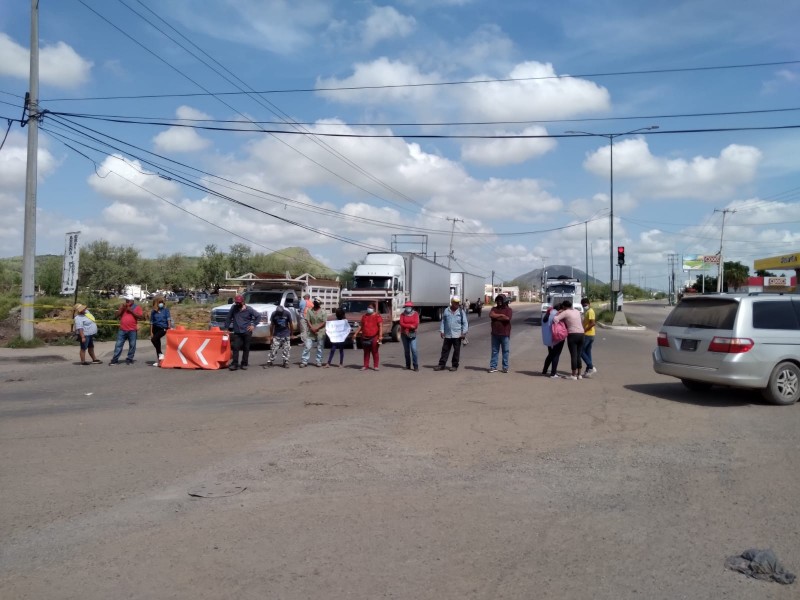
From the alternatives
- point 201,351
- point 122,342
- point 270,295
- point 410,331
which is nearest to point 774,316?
point 410,331

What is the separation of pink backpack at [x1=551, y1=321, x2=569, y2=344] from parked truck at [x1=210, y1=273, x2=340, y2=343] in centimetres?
1102

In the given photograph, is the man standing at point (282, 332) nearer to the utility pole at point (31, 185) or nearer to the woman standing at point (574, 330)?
the woman standing at point (574, 330)

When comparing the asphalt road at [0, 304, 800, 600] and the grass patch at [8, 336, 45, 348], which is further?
the grass patch at [8, 336, 45, 348]

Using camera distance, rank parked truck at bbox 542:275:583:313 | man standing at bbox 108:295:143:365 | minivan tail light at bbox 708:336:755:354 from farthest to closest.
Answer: parked truck at bbox 542:275:583:313, man standing at bbox 108:295:143:365, minivan tail light at bbox 708:336:755:354

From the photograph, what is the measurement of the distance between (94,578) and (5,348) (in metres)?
18.1

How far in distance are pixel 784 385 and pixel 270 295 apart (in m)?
17.8

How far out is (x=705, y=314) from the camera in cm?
1119

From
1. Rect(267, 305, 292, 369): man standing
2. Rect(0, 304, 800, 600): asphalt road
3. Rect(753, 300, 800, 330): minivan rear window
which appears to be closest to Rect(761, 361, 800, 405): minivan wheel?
Rect(0, 304, 800, 600): asphalt road

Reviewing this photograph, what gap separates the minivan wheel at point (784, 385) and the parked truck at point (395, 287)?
12.9 meters

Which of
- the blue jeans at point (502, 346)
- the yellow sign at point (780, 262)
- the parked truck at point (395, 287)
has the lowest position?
the blue jeans at point (502, 346)

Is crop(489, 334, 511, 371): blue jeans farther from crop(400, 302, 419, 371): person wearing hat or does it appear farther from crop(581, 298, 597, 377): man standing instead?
crop(400, 302, 419, 371): person wearing hat

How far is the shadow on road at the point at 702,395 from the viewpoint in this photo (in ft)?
36.3

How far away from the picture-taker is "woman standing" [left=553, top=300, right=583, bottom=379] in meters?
13.7

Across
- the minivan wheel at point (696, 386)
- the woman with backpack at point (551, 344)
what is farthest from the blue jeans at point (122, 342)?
the minivan wheel at point (696, 386)
